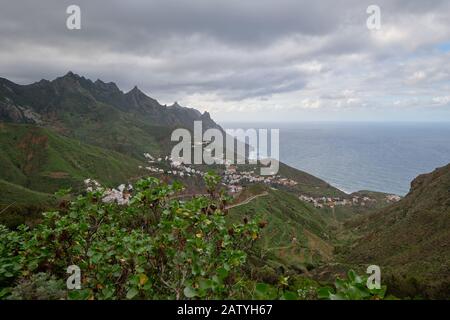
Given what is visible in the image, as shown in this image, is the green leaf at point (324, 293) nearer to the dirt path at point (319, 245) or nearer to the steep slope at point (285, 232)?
the steep slope at point (285, 232)

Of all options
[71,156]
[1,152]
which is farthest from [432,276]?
[1,152]

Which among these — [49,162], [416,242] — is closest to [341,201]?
[416,242]

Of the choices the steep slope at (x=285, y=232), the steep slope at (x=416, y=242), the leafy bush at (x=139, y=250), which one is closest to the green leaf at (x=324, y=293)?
the leafy bush at (x=139, y=250)

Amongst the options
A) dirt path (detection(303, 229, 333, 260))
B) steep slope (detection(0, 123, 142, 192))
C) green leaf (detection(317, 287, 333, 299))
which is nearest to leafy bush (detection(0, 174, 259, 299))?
green leaf (detection(317, 287, 333, 299))

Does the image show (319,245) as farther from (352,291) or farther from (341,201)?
(352,291)

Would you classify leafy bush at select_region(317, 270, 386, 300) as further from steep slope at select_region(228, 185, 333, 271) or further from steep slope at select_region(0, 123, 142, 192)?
steep slope at select_region(0, 123, 142, 192)
